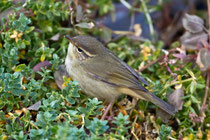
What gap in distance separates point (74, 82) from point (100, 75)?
0.72 metres

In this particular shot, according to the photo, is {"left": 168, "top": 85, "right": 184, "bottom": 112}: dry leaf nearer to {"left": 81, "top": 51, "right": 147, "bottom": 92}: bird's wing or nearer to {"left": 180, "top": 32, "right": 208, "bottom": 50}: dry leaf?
{"left": 81, "top": 51, "right": 147, "bottom": 92}: bird's wing

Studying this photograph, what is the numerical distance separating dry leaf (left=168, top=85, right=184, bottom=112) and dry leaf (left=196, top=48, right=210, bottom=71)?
501mm

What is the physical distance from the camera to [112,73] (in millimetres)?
3896

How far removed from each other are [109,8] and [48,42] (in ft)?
4.60

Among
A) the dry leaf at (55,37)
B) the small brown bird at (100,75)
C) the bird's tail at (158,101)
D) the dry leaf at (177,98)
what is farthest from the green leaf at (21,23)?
the dry leaf at (177,98)

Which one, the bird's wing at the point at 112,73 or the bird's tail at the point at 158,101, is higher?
the bird's wing at the point at 112,73

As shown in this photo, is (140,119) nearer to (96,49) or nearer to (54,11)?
(96,49)

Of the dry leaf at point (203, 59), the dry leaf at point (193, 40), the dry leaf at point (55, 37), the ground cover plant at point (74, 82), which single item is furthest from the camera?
the dry leaf at point (193, 40)

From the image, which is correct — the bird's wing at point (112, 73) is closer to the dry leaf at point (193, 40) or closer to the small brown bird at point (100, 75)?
the small brown bird at point (100, 75)

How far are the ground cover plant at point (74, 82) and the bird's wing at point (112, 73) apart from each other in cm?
26

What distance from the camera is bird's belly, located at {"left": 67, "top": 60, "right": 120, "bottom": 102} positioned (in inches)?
149

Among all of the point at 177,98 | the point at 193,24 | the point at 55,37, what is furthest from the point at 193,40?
the point at 55,37

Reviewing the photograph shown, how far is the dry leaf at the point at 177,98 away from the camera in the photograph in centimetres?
384

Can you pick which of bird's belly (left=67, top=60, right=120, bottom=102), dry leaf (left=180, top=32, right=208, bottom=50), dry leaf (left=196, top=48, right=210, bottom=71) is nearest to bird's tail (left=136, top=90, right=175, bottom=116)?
bird's belly (left=67, top=60, right=120, bottom=102)
